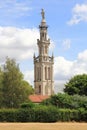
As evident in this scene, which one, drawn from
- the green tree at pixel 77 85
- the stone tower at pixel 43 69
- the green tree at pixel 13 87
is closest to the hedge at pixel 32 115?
the green tree at pixel 13 87

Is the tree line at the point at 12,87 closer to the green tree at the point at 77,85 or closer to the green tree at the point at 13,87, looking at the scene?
the green tree at the point at 13,87

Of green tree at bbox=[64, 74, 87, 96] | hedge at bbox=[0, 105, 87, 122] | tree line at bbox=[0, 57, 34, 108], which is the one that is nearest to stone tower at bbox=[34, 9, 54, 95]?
green tree at bbox=[64, 74, 87, 96]

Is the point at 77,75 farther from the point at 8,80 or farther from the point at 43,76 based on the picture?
the point at 43,76

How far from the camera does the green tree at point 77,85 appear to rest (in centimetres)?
11931

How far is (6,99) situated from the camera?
101 meters

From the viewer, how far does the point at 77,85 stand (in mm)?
121500

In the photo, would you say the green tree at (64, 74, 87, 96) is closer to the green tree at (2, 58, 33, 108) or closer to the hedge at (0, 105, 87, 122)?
the green tree at (2, 58, 33, 108)

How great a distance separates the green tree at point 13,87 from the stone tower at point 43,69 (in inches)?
3444

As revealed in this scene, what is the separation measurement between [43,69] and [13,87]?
291 ft

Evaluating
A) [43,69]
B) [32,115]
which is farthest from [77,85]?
[43,69]

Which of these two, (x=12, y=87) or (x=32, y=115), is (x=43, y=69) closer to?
(x=12, y=87)

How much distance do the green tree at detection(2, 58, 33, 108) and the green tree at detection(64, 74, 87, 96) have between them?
20856mm

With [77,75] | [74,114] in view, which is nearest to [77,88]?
[77,75]

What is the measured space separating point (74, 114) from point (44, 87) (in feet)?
358
